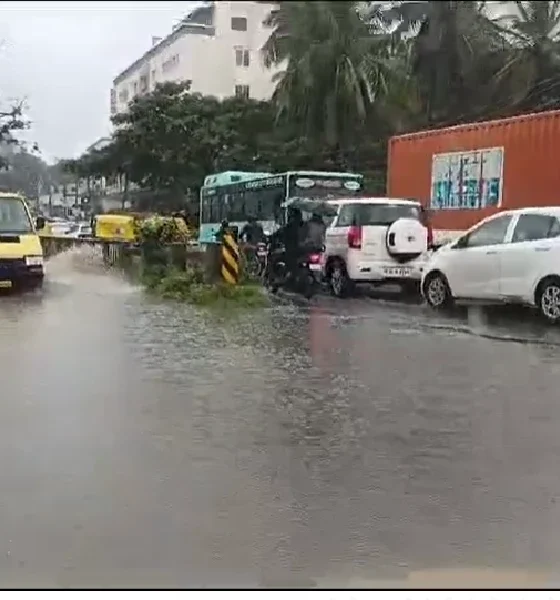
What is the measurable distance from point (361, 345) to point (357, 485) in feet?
18.0

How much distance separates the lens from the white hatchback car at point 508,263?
12.0 m

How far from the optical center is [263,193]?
19.1m

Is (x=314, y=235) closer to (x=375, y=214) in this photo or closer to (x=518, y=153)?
(x=375, y=214)

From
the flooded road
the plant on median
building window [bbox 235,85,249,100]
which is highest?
building window [bbox 235,85,249,100]

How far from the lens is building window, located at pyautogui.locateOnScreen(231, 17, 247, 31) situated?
2.43 metres

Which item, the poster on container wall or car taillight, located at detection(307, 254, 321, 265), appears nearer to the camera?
the poster on container wall

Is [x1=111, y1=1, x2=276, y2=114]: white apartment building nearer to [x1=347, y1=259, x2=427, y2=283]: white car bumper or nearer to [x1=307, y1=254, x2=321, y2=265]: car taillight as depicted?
[x1=347, y1=259, x2=427, y2=283]: white car bumper

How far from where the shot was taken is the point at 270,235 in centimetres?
1714

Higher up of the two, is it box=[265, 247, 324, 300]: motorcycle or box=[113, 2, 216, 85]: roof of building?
box=[113, 2, 216, 85]: roof of building

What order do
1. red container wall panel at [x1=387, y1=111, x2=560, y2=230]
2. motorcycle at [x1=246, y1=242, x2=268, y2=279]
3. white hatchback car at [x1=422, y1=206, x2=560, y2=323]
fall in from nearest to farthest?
white hatchback car at [x1=422, y1=206, x2=560, y2=323], red container wall panel at [x1=387, y1=111, x2=560, y2=230], motorcycle at [x1=246, y1=242, x2=268, y2=279]

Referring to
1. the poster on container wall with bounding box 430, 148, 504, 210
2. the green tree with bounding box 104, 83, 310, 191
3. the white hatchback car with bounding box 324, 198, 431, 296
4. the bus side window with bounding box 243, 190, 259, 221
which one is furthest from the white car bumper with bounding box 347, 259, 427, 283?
the bus side window with bounding box 243, 190, 259, 221

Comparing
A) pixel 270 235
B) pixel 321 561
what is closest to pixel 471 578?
pixel 321 561

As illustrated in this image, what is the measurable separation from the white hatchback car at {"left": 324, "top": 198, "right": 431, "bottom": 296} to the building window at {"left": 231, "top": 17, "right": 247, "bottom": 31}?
12812 mm

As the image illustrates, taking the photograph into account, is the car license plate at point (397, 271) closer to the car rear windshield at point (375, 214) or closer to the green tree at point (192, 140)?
the car rear windshield at point (375, 214)
